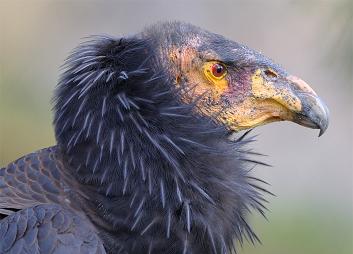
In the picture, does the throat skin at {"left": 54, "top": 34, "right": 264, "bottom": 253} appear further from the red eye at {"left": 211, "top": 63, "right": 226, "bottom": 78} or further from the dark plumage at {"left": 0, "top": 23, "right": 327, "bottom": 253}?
the red eye at {"left": 211, "top": 63, "right": 226, "bottom": 78}

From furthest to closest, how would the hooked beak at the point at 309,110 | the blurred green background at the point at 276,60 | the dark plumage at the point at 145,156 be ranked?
the blurred green background at the point at 276,60 < the hooked beak at the point at 309,110 < the dark plumage at the point at 145,156

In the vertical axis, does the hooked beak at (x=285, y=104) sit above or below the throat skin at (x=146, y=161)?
above

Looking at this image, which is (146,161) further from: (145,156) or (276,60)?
(276,60)

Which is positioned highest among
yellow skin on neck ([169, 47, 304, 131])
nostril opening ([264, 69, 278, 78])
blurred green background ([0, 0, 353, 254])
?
nostril opening ([264, 69, 278, 78])

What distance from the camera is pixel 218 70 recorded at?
3.21 metres

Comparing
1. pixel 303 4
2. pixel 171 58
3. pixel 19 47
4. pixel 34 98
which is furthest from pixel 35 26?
pixel 171 58

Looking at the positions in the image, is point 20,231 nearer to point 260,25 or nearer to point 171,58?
point 171,58

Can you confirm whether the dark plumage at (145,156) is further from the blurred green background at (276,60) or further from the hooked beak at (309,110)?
the blurred green background at (276,60)

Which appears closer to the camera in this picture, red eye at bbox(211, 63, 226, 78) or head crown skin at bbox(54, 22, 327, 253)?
head crown skin at bbox(54, 22, 327, 253)

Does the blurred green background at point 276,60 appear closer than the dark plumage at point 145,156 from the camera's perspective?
No

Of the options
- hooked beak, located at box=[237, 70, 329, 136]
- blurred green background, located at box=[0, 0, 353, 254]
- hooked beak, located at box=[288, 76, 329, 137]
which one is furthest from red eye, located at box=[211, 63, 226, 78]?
blurred green background, located at box=[0, 0, 353, 254]

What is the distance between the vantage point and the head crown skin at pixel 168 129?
294 cm

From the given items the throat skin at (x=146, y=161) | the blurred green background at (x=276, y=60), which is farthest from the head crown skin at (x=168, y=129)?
the blurred green background at (x=276, y=60)

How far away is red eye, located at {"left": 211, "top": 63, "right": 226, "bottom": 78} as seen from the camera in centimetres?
321
